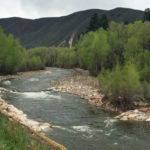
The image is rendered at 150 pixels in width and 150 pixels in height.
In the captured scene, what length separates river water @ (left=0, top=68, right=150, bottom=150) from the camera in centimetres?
1162

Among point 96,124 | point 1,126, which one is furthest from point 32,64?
point 1,126

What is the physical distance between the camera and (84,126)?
14.7 m

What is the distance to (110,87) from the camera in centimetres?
2047

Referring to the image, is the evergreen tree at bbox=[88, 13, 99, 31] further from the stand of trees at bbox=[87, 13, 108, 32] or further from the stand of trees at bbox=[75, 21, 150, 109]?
the stand of trees at bbox=[75, 21, 150, 109]

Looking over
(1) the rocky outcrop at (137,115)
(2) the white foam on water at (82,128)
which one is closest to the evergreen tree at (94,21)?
(1) the rocky outcrop at (137,115)

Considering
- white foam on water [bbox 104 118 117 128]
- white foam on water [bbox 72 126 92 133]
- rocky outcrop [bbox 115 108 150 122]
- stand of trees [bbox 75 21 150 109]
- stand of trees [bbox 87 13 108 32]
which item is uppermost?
stand of trees [bbox 87 13 108 32]

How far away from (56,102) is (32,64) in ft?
167

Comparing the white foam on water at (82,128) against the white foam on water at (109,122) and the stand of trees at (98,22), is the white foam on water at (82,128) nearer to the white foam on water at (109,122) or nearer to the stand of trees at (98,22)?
the white foam on water at (109,122)

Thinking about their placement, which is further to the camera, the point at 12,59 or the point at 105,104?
the point at 12,59

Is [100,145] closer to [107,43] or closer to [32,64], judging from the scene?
[107,43]

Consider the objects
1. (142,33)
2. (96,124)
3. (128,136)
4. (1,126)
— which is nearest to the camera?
(1,126)

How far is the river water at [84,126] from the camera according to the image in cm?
1162

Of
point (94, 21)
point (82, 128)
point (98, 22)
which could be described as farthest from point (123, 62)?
point (94, 21)

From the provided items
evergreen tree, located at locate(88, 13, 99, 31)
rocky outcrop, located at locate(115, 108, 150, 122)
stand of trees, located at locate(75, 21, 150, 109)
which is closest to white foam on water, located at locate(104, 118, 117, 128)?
rocky outcrop, located at locate(115, 108, 150, 122)
